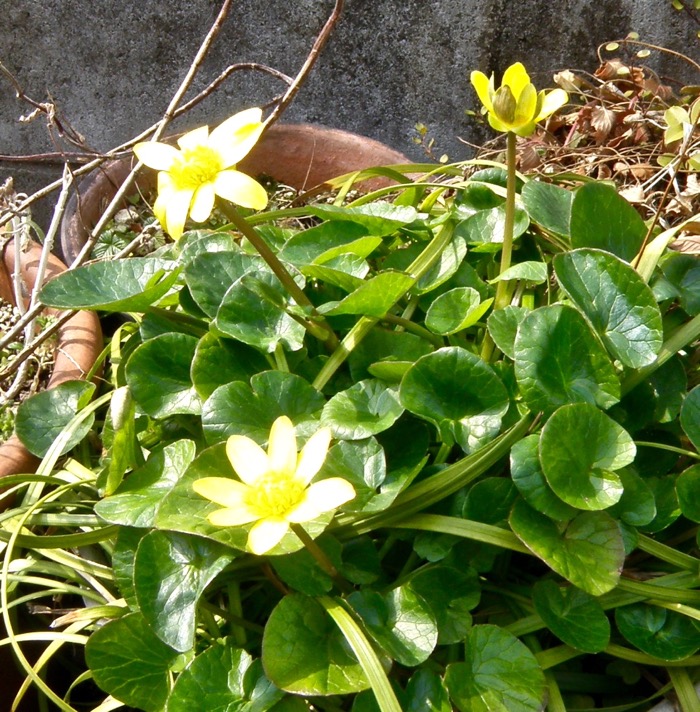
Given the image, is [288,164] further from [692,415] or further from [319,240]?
[692,415]

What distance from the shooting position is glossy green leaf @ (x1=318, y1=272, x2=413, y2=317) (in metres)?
0.64

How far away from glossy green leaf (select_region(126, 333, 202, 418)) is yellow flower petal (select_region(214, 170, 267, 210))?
22 cm

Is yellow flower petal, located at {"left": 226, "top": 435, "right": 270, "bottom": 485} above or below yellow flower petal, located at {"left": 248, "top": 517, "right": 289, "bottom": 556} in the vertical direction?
above

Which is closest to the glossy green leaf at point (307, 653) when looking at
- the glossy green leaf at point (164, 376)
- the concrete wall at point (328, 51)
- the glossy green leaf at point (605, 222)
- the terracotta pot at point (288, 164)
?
the glossy green leaf at point (164, 376)

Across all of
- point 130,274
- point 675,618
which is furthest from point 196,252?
point 675,618

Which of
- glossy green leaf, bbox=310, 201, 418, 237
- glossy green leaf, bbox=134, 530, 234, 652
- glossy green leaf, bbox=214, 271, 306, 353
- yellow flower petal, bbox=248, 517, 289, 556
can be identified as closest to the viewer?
yellow flower petal, bbox=248, 517, 289, 556

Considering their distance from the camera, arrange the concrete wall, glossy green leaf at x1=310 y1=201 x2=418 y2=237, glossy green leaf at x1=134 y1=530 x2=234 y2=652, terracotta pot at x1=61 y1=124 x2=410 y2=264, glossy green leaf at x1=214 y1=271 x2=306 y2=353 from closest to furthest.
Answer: glossy green leaf at x1=134 y1=530 x2=234 y2=652
glossy green leaf at x1=214 y1=271 x2=306 y2=353
glossy green leaf at x1=310 y1=201 x2=418 y2=237
terracotta pot at x1=61 y1=124 x2=410 y2=264
the concrete wall

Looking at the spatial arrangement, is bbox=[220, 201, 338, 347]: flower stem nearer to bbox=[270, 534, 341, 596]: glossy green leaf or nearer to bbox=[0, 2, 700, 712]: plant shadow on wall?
bbox=[0, 2, 700, 712]: plant shadow on wall

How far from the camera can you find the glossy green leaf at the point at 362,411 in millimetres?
635

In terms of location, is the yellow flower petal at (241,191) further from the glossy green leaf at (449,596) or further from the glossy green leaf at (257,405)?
the glossy green leaf at (449,596)

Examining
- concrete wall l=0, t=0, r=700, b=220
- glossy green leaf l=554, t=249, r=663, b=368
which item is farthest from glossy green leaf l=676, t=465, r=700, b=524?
concrete wall l=0, t=0, r=700, b=220

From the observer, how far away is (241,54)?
5.33 feet

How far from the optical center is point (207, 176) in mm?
585

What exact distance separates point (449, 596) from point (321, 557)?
125mm
